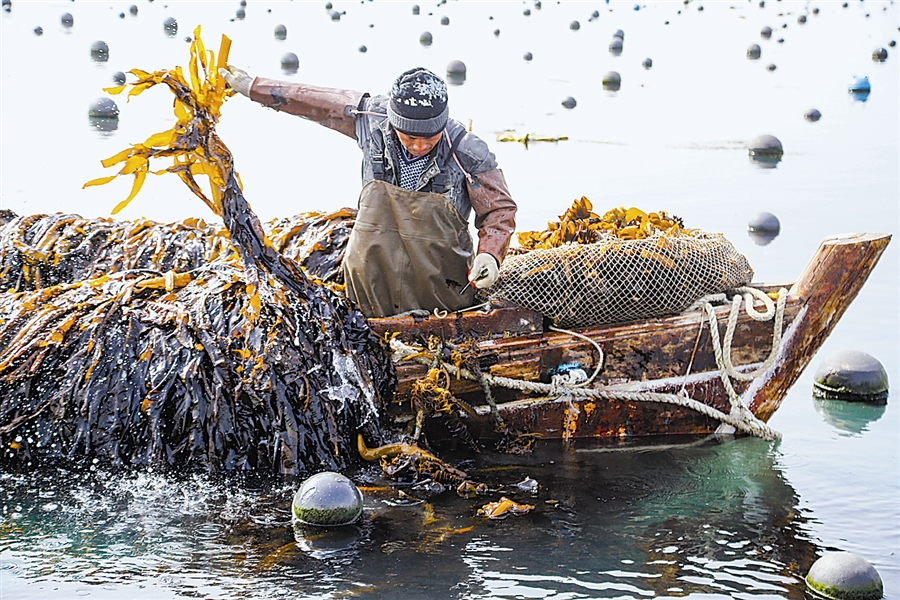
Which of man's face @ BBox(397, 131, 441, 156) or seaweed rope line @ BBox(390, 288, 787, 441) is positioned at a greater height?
man's face @ BBox(397, 131, 441, 156)

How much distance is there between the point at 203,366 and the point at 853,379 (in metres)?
4.63

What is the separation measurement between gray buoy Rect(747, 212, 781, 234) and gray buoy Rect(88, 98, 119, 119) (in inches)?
405

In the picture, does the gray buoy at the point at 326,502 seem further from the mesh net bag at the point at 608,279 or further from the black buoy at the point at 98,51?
the black buoy at the point at 98,51

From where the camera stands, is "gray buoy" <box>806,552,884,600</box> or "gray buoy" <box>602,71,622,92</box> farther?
"gray buoy" <box>602,71,622,92</box>

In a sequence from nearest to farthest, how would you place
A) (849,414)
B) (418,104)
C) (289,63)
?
1. (418,104)
2. (849,414)
3. (289,63)

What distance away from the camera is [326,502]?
520 centimetres

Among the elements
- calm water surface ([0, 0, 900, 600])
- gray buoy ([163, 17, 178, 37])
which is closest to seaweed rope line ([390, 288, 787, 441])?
calm water surface ([0, 0, 900, 600])

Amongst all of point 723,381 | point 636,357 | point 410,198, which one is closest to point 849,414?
point 723,381

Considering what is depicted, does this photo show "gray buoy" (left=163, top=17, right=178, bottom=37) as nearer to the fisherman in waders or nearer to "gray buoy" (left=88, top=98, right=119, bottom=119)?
"gray buoy" (left=88, top=98, right=119, bottom=119)

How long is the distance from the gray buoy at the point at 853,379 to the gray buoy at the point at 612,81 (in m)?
15.8

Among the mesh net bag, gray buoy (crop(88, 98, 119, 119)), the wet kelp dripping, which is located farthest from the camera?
gray buoy (crop(88, 98, 119, 119))

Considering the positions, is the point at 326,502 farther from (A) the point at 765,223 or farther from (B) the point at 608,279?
(A) the point at 765,223

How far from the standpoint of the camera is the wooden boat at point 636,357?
6.43 m

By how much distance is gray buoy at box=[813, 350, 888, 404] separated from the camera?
304 inches
